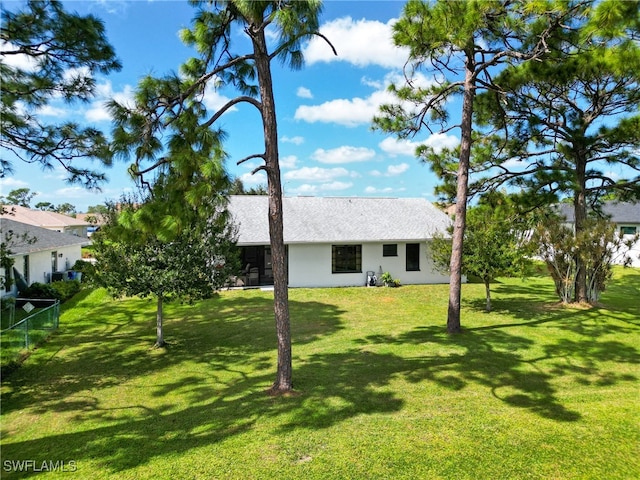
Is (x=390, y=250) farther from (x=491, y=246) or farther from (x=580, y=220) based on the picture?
(x=580, y=220)

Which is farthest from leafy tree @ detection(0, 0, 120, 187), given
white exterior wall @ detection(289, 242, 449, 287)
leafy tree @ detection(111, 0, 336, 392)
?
white exterior wall @ detection(289, 242, 449, 287)

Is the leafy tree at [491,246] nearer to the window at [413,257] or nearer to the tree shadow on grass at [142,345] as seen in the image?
the tree shadow on grass at [142,345]

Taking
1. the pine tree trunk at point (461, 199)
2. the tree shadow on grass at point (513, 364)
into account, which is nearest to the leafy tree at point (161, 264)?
the tree shadow on grass at point (513, 364)

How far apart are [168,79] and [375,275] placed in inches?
609

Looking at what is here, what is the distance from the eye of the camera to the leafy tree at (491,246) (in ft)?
43.2

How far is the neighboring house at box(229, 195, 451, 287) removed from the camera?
1953 cm

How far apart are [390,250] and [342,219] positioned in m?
3.18

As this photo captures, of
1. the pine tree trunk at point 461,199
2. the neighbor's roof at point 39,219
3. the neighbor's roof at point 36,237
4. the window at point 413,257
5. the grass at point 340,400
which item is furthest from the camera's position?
the neighbor's roof at point 39,219

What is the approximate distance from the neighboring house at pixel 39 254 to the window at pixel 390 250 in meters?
16.0

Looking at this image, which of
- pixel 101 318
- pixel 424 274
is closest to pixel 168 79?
pixel 101 318

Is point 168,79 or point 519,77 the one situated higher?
point 519,77

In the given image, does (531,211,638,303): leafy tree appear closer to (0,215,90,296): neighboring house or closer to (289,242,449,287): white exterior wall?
(289,242,449,287): white exterior wall

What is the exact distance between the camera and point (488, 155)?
14.4m

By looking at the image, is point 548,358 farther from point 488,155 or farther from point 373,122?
point 373,122
